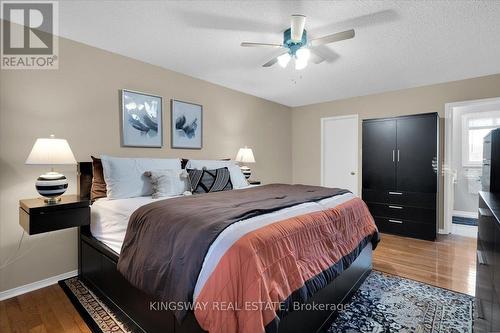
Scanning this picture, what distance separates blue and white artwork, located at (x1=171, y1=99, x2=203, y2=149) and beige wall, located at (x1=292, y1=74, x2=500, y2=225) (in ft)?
8.55

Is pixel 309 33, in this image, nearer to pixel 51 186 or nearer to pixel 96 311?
pixel 51 186

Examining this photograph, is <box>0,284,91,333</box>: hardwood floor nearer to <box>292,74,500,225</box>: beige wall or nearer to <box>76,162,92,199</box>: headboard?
<box>76,162,92,199</box>: headboard

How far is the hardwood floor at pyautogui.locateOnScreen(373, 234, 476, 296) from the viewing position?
2456 millimetres

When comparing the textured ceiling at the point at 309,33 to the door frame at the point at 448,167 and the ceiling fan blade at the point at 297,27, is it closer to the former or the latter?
the ceiling fan blade at the point at 297,27

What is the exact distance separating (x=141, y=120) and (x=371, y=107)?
3882 millimetres

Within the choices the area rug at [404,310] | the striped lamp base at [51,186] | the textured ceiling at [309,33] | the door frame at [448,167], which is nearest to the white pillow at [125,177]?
the striped lamp base at [51,186]

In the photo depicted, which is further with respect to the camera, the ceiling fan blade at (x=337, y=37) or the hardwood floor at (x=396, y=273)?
the ceiling fan blade at (x=337, y=37)

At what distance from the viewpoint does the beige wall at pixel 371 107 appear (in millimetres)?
3662

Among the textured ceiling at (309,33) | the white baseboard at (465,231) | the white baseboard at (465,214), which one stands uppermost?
the textured ceiling at (309,33)

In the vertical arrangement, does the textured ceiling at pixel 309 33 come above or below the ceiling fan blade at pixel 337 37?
above

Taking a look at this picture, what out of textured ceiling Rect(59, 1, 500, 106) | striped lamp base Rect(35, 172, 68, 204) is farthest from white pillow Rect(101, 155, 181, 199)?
textured ceiling Rect(59, 1, 500, 106)

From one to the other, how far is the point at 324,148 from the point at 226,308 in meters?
4.51

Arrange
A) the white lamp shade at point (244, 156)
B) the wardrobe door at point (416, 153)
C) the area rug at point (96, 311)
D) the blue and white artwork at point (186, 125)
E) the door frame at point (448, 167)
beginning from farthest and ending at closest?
the white lamp shade at point (244, 156), the door frame at point (448, 167), the wardrobe door at point (416, 153), the blue and white artwork at point (186, 125), the area rug at point (96, 311)

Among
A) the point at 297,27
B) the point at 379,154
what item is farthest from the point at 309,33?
the point at 379,154
